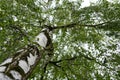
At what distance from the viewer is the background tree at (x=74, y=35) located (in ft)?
22.6

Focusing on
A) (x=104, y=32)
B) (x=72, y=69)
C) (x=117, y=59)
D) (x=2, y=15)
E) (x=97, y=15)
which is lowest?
(x=72, y=69)

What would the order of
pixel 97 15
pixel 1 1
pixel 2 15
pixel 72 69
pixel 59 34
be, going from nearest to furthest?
pixel 2 15
pixel 1 1
pixel 97 15
pixel 72 69
pixel 59 34

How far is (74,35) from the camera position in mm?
9062

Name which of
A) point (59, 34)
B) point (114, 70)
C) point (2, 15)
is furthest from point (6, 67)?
point (59, 34)

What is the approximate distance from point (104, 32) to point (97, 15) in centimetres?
75

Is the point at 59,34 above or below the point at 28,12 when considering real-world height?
below

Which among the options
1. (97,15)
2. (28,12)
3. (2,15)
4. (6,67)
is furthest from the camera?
(97,15)

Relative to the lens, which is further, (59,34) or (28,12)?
(59,34)

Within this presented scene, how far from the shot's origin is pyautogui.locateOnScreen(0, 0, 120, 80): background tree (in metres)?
6.88

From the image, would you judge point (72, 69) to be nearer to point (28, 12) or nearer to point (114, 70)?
point (114, 70)

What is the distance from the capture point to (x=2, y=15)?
5047 mm

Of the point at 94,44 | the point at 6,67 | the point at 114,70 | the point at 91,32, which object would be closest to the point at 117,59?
the point at 114,70

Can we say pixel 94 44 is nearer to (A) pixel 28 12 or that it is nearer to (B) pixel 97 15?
(B) pixel 97 15

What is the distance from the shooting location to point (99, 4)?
8070 mm
